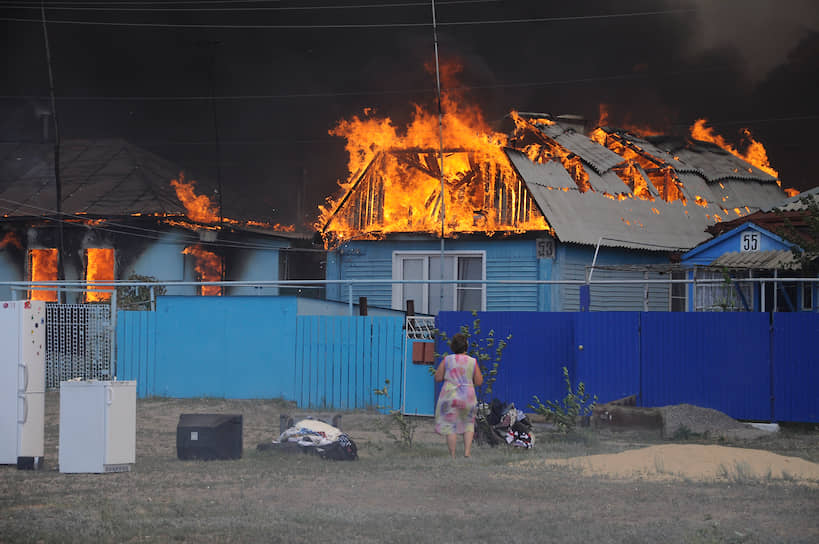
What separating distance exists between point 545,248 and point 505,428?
11.1 m

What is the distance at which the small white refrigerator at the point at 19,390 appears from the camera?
1105 centimetres

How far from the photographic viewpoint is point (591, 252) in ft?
80.6

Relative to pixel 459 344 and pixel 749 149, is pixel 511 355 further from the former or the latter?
pixel 749 149

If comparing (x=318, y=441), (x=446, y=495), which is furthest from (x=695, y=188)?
(x=446, y=495)

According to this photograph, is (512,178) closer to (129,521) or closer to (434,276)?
(434,276)

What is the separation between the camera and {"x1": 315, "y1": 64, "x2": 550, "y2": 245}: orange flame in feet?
77.6

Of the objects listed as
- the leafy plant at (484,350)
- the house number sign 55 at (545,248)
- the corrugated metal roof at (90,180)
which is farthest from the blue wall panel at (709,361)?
the corrugated metal roof at (90,180)

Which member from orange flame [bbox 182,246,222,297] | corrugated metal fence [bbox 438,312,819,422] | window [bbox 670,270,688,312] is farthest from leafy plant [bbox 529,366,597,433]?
orange flame [bbox 182,246,222,297]

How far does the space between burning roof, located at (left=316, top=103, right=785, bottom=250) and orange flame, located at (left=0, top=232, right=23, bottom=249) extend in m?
10.9

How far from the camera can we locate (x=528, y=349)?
50.7 feet

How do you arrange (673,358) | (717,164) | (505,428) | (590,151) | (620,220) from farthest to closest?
(717,164), (590,151), (620,220), (673,358), (505,428)

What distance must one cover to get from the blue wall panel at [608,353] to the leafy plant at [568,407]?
0.75 ft

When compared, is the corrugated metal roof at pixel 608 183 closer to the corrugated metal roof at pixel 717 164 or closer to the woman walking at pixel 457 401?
the corrugated metal roof at pixel 717 164

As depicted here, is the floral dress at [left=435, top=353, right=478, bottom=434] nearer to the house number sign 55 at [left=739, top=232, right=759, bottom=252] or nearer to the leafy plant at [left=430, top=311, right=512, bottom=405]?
the leafy plant at [left=430, top=311, right=512, bottom=405]
